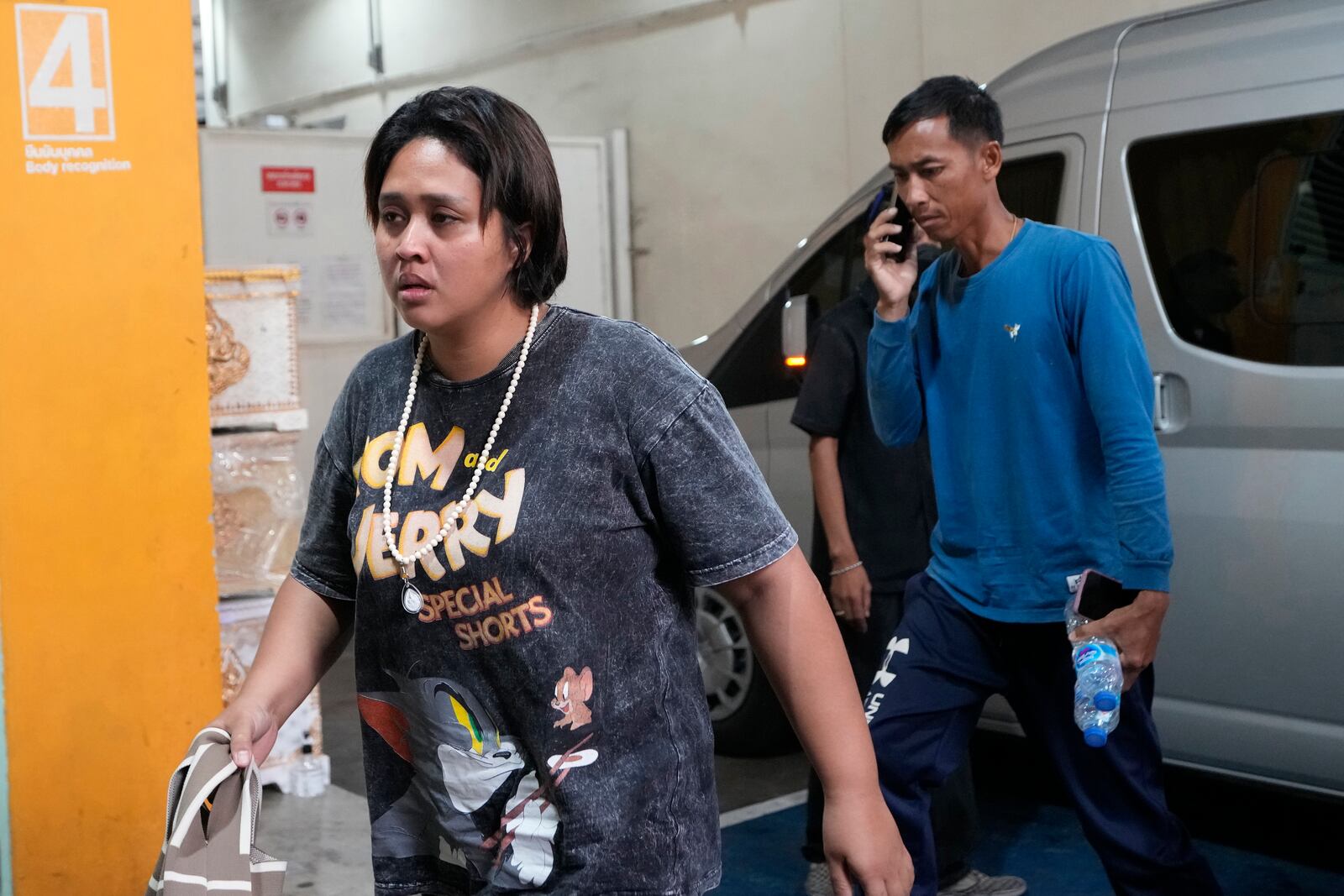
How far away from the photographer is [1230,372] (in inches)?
150

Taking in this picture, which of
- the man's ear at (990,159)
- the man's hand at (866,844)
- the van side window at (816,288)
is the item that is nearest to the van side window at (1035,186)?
the van side window at (816,288)

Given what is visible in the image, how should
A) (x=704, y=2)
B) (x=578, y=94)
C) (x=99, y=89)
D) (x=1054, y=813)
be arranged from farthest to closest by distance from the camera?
(x=578, y=94)
(x=704, y=2)
(x=1054, y=813)
(x=99, y=89)

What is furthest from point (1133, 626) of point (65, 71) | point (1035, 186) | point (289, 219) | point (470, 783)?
point (289, 219)

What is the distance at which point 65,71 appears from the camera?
366cm

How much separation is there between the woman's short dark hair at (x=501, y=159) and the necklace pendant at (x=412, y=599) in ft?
1.25

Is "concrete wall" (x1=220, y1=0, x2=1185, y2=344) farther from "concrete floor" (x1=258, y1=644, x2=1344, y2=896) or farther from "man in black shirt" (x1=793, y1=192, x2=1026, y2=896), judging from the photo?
"man in black shirt" (x1=793, y1=192, x2=1026, y2=896)

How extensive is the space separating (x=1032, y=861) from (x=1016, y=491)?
1.71 meters

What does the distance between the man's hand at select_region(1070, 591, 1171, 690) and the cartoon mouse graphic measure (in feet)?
4.35

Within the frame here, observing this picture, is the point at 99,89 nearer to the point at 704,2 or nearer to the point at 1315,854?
the point at 1315,854

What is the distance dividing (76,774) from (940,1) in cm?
600

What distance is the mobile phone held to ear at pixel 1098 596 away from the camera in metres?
2.80

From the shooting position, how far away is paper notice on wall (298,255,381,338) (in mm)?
9391

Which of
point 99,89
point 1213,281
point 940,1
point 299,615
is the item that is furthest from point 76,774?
point 940,1

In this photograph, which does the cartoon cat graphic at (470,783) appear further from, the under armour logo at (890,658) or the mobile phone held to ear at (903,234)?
the mobile phone held to ear at (903,234)
